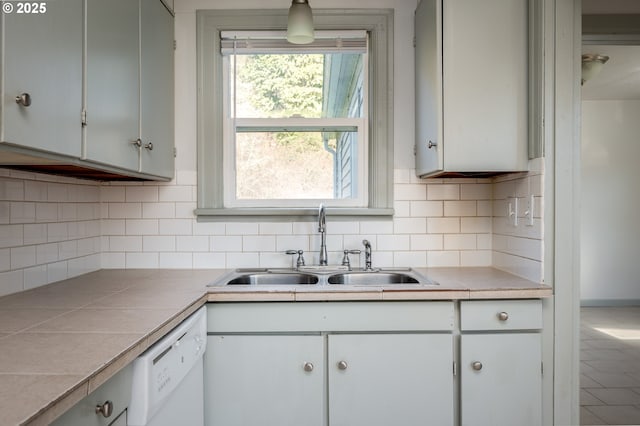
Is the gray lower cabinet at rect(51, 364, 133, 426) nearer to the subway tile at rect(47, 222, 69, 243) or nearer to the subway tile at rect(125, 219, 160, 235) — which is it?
the subway tile at rect(47, 222, 69, 243)

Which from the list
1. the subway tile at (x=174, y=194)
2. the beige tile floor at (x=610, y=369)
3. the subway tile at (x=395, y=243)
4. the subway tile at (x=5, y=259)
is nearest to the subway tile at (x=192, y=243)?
the subway tile at (x=174, y=194)

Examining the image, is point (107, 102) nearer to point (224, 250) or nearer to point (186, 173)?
point (186, 173)

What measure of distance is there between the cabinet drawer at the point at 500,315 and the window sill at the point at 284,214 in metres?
0.71

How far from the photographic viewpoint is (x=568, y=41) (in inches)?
67.7

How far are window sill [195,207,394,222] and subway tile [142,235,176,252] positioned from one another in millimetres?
200

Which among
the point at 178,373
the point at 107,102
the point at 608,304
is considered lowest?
the point at 608,304

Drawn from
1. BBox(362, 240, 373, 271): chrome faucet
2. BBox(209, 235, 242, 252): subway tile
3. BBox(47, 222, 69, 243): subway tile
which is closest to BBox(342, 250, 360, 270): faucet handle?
BBox(362, 240, 373, 271): chrome faucet

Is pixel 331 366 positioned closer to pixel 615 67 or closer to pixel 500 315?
pixel 500 315

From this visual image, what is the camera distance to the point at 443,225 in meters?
2.22

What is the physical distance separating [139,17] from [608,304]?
228 inches

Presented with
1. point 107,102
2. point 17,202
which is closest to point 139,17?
point 107,102

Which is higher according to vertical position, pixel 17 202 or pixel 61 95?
pixel 61 95

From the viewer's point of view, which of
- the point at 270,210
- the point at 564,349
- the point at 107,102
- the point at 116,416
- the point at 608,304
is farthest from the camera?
the point at 608,304

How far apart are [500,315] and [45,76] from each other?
1.80 meters
